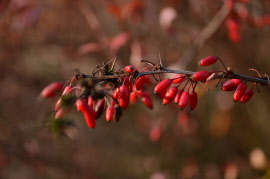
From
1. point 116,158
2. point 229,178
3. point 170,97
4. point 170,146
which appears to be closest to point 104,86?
point 170,97

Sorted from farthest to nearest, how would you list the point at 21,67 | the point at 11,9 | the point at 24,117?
1. the point at 21,67
2. the point at 24,117
3. the point at 11,9

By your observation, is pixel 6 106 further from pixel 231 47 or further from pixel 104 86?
pixel 104 86

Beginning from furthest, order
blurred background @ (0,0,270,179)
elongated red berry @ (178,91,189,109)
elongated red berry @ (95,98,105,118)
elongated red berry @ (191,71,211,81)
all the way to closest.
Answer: blurred background @ (0,0,270,179) → elongated red berry @ (95,98,105,118) → elongated red berry @ (178,91,189,109) → elongated red berry @ (191,71,211,81)

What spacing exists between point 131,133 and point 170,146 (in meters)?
1.07

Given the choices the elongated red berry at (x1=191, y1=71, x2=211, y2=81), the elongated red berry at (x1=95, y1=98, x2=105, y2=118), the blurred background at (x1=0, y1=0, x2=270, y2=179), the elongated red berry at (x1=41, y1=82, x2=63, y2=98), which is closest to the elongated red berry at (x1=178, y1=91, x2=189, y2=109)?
the elongated red berry at (x1=191, y1=71, x2=211, y2=81)

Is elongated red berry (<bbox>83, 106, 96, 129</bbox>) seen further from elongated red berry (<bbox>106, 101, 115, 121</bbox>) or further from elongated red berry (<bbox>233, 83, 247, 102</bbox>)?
elongated red berry (<bbox>233, 83, 247, 102</bbox>)

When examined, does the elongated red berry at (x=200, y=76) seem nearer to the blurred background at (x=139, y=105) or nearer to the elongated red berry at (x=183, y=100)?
the elongated red berry at (x=183, y=100)

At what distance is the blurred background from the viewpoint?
3.56m

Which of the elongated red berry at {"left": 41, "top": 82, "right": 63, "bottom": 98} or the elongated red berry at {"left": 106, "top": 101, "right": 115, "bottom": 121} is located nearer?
the elongated red berry at {"left": 106, "top": 101, "right": 115, "bottom": 121}

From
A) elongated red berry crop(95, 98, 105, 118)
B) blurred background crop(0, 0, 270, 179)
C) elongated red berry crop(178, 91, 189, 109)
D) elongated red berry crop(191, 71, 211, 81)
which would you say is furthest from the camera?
blurred background crop(0, 0, 270, 179)

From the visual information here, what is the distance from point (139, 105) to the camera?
526 cm

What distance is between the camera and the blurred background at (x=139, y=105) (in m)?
3.56

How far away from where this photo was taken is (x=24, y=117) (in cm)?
413

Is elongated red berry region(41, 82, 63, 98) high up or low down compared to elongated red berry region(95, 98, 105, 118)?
up
